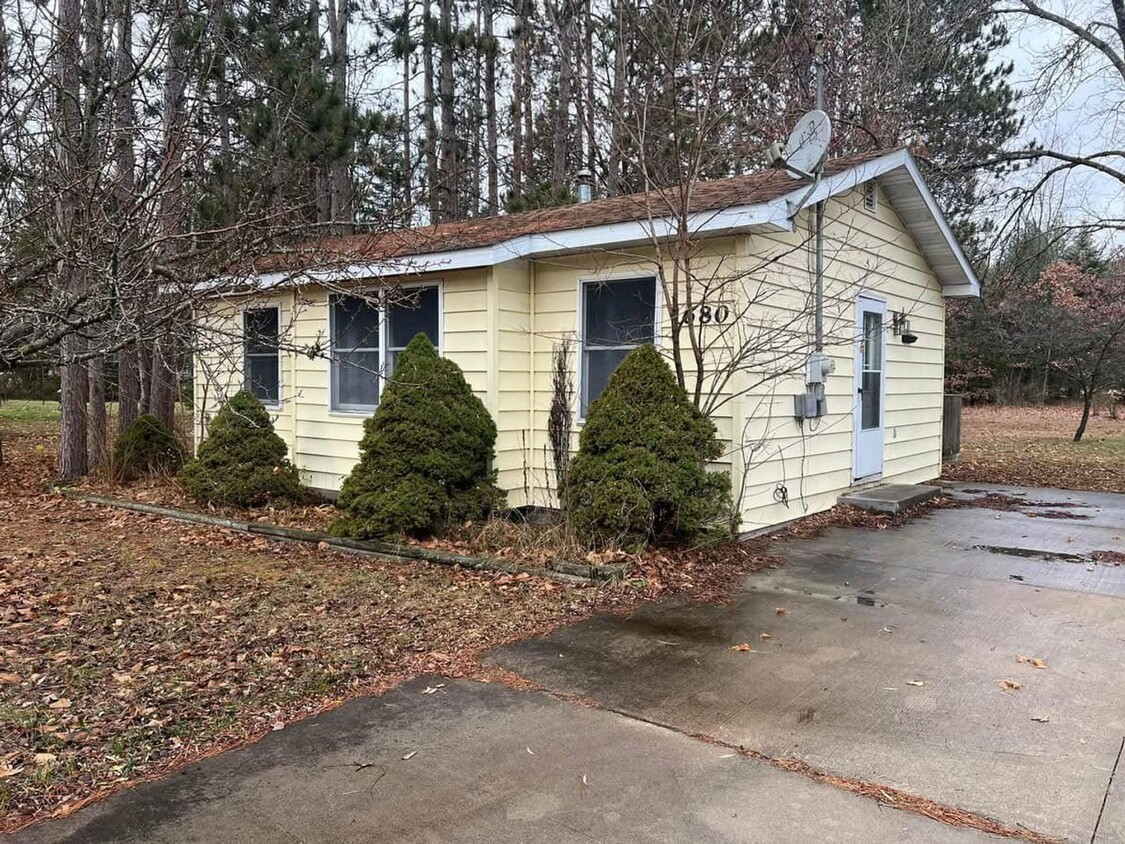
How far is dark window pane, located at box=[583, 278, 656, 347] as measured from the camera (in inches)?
287

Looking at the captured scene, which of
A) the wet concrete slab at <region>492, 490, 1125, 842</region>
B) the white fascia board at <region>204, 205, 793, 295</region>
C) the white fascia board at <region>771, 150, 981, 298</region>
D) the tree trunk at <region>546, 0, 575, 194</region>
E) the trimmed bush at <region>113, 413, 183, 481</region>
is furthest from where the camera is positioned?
the trimmed bush at <region>113, 413, 183, 481</region>

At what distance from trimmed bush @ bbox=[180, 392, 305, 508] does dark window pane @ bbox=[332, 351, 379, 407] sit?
→ 2.79 ft

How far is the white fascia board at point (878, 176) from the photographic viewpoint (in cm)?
647

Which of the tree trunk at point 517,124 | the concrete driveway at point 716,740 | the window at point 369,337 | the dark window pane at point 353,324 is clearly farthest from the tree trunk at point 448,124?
the concrete driveway at point 716,740

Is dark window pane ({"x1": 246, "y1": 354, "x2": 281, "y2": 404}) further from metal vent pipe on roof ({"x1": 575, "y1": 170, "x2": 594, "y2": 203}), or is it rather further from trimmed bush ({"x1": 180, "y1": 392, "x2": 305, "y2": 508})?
metal vent pipe on roof ({"x1": 575, "y1": 170, "x2": 594, "y2": 203})

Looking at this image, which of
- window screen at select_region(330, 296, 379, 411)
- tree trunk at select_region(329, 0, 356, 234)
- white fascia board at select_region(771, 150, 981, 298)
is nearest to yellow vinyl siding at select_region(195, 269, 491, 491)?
window screen at select_region(330, 296, 379, 411)

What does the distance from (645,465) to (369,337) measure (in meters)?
4.03

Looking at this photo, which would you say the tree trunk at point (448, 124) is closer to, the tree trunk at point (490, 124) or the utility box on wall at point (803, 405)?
the tree trunk at point (490, 124)

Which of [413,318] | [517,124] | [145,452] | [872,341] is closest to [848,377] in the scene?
[872,341]

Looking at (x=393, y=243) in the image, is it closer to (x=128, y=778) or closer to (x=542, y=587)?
(x=542, y=587)

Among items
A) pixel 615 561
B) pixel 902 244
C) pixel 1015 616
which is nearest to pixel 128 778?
pixel 615 561

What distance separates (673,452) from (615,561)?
3.10 feet

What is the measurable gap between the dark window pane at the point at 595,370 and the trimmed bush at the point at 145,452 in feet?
19.2

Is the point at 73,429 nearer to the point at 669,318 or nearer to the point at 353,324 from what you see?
the point at 353,324
